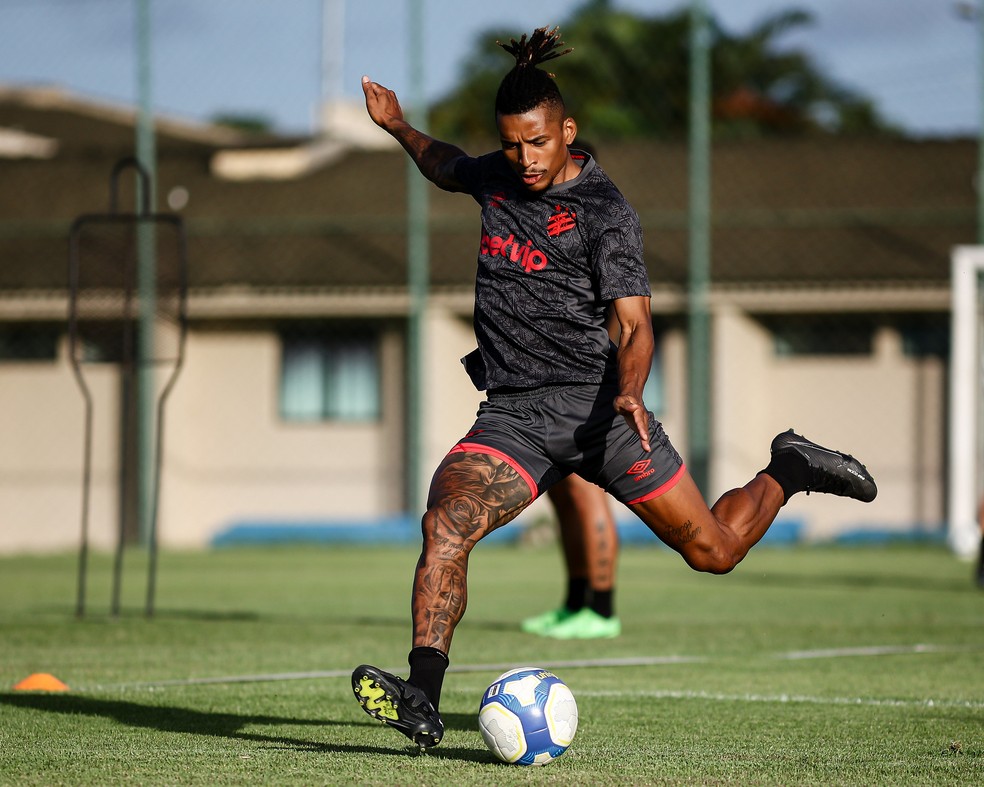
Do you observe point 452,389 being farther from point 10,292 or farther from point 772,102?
point 772,102

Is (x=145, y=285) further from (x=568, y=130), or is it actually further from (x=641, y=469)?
(x=641, y=469)

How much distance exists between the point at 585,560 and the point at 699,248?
1183cm

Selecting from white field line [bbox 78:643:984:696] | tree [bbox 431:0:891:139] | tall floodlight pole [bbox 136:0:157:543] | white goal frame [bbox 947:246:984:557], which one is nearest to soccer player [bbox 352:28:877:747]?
white field line [bbox 78:643:984:696]

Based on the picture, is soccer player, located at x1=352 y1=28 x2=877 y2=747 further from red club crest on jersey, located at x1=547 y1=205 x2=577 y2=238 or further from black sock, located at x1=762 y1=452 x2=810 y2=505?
black sock, located at x1=762 y1=452 x2=810 y2=505

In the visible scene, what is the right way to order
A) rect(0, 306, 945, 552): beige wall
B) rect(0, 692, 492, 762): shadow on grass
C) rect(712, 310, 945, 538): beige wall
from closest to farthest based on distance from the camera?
1. rect(0, 692, 492, 762): shadow on grass
2. rect(712, 310, 945, 538): beige wall
3. rect(0, 306, 945, 552): beige wall

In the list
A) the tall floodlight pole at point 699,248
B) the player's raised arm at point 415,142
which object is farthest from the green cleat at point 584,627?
the tall floodlight pole at point 699,248

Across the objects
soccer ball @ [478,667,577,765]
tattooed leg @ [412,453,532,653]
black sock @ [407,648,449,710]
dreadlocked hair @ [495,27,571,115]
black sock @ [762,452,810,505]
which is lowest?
soccer ball @ [478,667,577,765]

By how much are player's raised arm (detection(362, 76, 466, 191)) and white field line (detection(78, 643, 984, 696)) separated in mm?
2334

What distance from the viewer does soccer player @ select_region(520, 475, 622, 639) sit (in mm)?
9203

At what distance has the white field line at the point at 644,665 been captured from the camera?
6.93 metres

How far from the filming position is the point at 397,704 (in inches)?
195

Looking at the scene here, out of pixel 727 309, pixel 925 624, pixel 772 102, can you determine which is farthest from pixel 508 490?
pixel 772 102

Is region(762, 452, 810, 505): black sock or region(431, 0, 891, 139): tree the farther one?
region(431, 0, 891, 139): tree

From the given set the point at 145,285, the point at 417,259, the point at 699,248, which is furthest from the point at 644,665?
the point at 145,285
